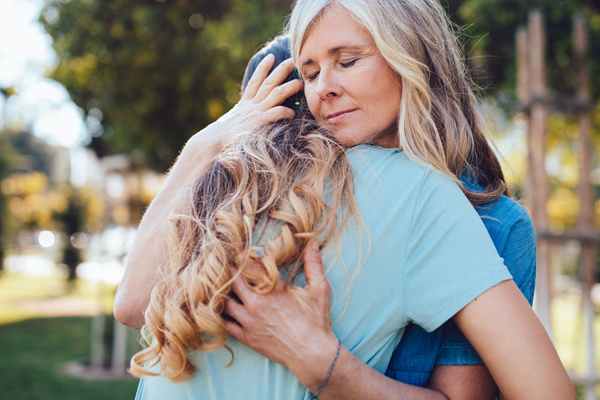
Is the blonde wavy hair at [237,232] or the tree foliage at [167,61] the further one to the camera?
the tree foliage at [167,61]

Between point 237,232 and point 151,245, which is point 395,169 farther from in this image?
point 151,245

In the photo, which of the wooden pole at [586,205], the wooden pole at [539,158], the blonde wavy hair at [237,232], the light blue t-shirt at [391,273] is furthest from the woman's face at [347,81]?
the wooden pole at [586,205]

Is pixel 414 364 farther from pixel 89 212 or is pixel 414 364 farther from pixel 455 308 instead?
pixel 89 212

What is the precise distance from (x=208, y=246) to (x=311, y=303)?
28cm

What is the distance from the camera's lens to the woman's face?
1492 millimetres

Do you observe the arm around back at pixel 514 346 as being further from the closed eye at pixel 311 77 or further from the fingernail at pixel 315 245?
the closed eye at pixel 311 77

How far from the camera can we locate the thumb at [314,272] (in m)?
1.18

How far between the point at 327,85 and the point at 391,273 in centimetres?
65

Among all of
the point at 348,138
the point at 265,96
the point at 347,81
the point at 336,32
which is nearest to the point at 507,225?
the point at 348,138

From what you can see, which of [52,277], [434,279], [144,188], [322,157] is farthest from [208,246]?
[52,277]

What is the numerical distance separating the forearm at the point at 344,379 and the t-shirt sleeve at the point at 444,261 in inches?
6.7

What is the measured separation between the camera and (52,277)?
2214 centimetres

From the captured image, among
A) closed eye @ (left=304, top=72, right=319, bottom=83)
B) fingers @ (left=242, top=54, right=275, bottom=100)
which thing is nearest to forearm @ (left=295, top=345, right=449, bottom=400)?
closed eye @ (left=304, top=72, right=319, bottom=83)

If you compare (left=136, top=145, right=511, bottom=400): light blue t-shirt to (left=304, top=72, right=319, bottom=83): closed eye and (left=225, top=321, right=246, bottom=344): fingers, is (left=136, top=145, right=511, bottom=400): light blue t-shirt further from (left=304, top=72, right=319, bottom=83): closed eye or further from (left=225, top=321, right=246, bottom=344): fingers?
(left=304, top=72, right=319, bottom=83): closed eye
